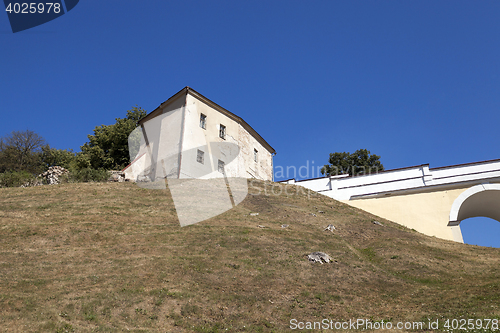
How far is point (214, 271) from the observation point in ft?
52.9

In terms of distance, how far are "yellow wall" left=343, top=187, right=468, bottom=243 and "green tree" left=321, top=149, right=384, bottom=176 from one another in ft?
90.6

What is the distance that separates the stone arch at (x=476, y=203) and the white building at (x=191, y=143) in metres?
20.4

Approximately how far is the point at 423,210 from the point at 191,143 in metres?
21.2

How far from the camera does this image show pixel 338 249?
784 inches

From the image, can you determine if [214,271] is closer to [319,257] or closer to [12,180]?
[319,257]

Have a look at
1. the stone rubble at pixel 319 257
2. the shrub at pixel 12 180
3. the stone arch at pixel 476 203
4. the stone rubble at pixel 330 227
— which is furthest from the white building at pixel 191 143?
the stone arch at pixel 476 203

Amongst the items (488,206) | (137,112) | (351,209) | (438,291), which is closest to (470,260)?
(438,291)

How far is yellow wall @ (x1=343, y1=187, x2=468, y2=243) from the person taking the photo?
29375 mm

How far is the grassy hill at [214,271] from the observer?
12.4m

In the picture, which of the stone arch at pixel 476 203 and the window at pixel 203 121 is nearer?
the stone arch at pixel 476 203

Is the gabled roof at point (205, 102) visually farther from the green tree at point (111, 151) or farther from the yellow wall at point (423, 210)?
the yellow wall at point (423, 210)

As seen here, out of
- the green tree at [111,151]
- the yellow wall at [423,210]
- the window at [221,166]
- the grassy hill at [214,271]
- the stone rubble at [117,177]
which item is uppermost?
the green tree at [111,151]

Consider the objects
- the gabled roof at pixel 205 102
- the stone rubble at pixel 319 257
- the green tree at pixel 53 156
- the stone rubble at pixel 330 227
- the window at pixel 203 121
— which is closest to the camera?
the stone rubble at pixel 319 257

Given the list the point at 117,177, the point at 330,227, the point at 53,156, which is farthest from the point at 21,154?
the point at 330,227
